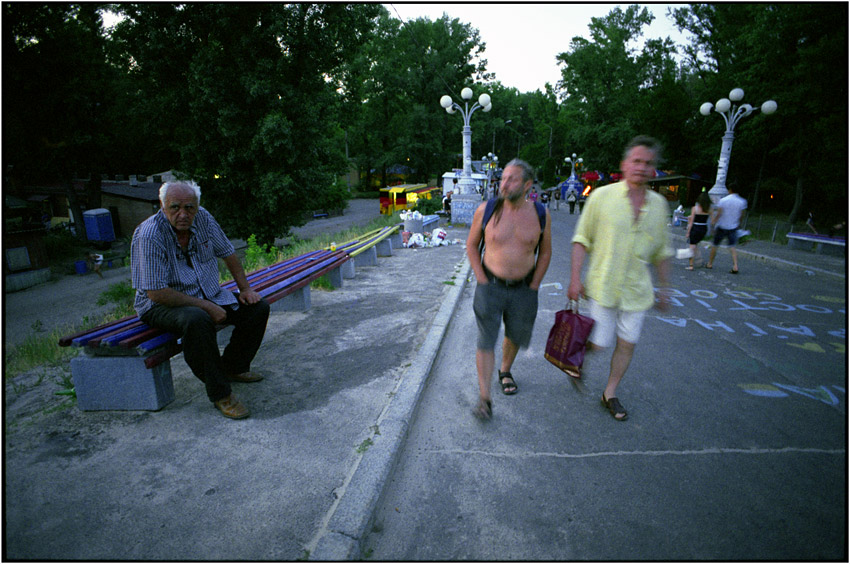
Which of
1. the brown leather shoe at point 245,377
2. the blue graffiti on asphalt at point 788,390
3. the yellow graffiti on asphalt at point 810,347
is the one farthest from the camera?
the yellow graffiti on asphalt at point 810,347

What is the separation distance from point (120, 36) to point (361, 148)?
39.2 metres

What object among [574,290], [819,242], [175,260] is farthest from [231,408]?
[819,242]

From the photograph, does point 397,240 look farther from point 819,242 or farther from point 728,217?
point 819,242

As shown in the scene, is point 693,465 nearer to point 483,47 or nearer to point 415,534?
point 415,534

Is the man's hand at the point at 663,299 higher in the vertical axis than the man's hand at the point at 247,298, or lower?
higher

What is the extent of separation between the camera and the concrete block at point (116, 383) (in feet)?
10.2

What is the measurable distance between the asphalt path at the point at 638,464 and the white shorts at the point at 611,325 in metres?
0.58

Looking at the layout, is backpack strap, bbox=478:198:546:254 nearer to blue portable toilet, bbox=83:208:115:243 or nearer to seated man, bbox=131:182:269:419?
seated man, bbox=131:182:269:419

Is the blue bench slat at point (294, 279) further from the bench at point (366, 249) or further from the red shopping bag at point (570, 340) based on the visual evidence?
the red shopping bag at point (570, 340)

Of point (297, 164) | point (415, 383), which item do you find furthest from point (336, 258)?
point (297, 164)

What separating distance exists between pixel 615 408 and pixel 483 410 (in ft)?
3.21

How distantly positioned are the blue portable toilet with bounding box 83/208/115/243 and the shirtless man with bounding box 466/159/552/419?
3236cm

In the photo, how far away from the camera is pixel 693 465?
269 centimetres

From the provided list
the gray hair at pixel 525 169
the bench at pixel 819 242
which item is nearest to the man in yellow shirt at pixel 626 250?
the gray hair at pixel 525 169
